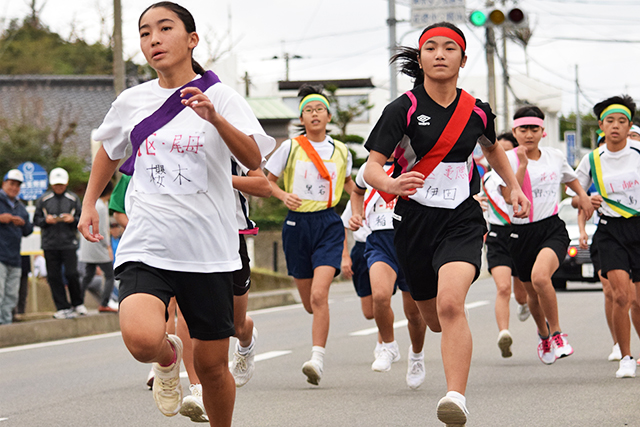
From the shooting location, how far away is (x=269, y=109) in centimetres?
4541

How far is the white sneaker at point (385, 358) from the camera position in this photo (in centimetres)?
840

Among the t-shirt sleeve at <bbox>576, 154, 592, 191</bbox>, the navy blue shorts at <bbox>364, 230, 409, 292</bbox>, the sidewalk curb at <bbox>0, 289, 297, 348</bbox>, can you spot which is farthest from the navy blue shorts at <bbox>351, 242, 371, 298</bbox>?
the sidewalk curb at <bbox>0, 289, 297, 348</bbox>

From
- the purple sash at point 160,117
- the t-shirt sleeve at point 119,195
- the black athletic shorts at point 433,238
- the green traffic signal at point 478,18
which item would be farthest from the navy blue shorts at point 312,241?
the green traffic signal at point 478,18

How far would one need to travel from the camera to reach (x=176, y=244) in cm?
461

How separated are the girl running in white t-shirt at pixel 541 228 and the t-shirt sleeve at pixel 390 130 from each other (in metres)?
3.31

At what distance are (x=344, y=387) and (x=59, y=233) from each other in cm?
656

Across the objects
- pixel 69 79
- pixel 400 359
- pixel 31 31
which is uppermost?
pixel 31 31

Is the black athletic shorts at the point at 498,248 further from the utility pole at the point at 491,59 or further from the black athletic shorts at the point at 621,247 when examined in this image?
the utility pole at the point at 491,59

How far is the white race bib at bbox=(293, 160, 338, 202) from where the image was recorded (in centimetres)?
867

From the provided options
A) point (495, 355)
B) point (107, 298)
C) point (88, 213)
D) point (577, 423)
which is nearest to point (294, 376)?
point (495, 355)

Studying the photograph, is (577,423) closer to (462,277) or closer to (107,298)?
(462,277)

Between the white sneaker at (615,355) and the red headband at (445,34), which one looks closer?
the red headband at (445,34)

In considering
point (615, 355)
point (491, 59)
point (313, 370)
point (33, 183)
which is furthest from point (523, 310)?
point (491, 59)

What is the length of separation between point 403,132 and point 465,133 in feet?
1.16
